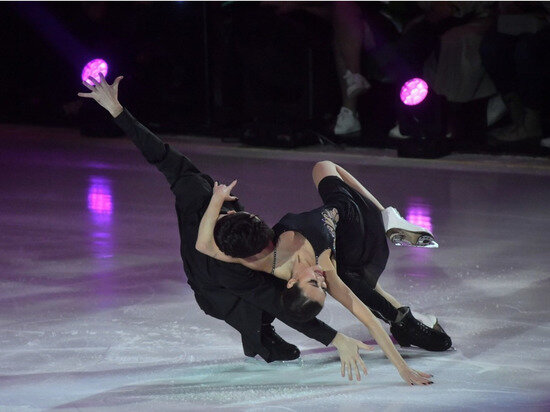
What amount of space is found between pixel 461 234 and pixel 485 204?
24.5 inches

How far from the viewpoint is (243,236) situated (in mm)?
3564

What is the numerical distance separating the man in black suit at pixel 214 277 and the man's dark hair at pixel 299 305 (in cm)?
17

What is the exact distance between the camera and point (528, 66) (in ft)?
23.4

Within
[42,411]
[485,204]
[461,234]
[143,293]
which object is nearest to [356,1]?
[485,204]

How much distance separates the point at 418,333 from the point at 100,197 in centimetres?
313

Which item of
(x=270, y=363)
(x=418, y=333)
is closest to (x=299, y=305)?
(x=270, y=363)

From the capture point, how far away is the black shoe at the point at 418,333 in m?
4.06

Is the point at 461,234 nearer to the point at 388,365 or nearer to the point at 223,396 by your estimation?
the point at 388,365

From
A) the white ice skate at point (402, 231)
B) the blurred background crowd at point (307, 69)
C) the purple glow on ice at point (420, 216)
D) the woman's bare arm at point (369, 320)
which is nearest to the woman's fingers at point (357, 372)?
the woman's bare arm at point (369, 320)

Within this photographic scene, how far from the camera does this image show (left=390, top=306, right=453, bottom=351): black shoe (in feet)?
13.3

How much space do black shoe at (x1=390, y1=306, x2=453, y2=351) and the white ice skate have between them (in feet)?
1.09

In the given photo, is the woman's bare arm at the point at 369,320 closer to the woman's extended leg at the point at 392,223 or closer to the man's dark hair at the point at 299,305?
A: the man's dark hair at the point at 299,305

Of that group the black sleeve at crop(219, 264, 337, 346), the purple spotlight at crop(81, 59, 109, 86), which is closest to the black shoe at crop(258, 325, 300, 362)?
the black sleeve at crop(219, 264, 337, 346)

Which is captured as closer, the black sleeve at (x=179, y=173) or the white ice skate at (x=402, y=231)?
the black sleeve at (x=179, y=173)
